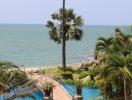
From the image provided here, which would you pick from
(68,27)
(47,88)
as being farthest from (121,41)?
(68,27)

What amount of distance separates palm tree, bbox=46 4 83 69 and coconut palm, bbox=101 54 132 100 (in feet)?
69.3

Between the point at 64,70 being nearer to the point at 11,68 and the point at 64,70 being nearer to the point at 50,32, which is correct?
the point at 50,32

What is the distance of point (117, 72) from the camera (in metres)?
30.4

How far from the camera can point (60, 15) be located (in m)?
54.4

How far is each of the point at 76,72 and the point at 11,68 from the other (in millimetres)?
27139

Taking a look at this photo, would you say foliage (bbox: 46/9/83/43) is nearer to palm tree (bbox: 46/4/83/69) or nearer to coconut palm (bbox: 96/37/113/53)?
palm tree (bbox: 46/4/83/69)

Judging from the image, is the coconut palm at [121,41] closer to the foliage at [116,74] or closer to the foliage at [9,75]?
the foliage at [116,74]

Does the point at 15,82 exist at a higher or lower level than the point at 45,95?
higher

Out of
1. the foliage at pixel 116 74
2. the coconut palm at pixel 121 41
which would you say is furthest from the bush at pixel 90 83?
the foliage at pixel 116 74

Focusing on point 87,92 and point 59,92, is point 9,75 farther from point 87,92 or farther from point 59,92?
point 87,92

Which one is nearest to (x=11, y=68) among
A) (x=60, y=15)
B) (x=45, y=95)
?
(x=45, y=95)

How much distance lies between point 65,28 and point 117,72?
2380 centimetres

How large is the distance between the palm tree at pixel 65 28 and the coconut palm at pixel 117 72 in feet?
69.3

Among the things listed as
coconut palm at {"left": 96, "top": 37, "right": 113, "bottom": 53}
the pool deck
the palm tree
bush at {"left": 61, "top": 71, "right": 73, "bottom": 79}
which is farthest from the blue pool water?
the palm tree
